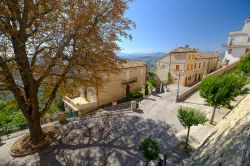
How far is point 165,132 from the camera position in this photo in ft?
37.4

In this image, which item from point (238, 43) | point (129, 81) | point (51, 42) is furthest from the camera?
point (238, 43)

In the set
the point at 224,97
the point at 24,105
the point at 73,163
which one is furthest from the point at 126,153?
the point at 224,97

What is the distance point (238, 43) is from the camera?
33562 mm

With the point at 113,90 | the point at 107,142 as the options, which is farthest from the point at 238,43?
the point at 107,142

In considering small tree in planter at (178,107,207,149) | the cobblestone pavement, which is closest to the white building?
the cobblestone pavement

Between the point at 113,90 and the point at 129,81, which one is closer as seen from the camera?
the point at 113,90

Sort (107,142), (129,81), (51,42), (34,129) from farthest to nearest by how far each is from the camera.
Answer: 1. (129,81)
2. (107,142)
3. (34,129)
4. (51,42)

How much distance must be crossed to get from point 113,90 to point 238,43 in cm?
3132

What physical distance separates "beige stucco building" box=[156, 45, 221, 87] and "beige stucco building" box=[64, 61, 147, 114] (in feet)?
18.4

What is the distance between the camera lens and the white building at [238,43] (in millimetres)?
32375

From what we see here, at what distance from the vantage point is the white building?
32375mm

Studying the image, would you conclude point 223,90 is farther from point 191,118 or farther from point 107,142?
point 107,142

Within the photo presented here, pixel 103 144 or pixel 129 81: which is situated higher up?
pixel 129 81

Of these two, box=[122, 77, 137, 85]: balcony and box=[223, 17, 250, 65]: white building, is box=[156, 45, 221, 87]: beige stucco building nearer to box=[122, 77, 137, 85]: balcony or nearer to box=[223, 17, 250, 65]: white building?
box=[223, 17, 250, 65]: white building
